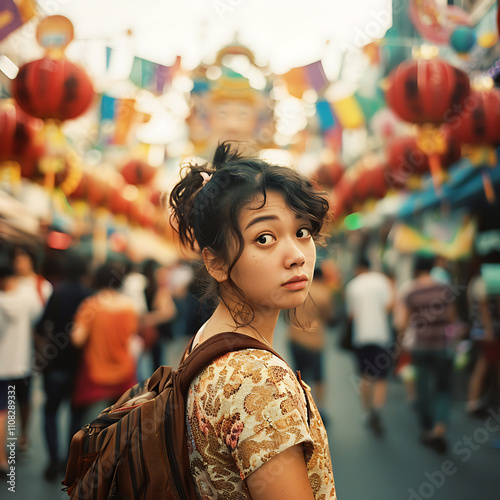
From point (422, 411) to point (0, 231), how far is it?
616cm

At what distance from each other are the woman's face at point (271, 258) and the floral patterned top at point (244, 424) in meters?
0.15

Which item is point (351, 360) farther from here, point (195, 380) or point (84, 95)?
point (195, 380)

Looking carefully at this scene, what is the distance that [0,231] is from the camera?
6965mm

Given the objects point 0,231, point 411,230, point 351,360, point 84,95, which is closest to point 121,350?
point 84,95

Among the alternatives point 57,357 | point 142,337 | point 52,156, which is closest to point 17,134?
point 52,156

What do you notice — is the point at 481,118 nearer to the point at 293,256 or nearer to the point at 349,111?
the point at 349,111

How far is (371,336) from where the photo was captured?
4.95m

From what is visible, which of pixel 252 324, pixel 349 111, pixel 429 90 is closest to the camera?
pixel 252 324

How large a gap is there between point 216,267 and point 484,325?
170 inches

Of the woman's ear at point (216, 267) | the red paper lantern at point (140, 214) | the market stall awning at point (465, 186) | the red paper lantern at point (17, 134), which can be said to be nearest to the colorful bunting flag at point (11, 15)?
the red paper lantern at point (17, 134)

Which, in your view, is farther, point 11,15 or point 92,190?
point 92,190

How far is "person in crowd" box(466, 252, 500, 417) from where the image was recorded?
4.67 m

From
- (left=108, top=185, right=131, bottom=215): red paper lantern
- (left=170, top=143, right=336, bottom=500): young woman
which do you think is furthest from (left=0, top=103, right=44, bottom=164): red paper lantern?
(left=170, top=143, right=336, bottom=500): young woman

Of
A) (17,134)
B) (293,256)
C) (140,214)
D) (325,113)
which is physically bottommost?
(293,256)
